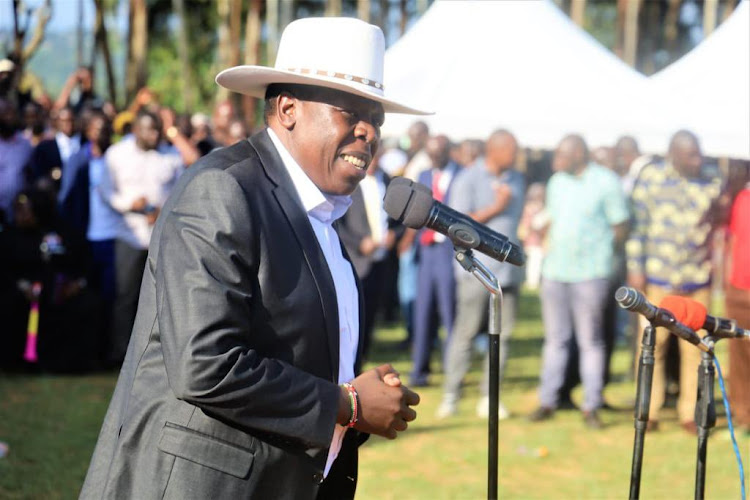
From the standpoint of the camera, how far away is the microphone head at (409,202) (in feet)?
10.2

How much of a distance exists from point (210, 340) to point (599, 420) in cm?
643

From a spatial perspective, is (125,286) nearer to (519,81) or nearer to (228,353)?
(519,81)

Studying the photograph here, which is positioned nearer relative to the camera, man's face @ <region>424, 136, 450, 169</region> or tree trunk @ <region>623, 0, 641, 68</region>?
man's face @ <region>424, 136, 450, 169</region>

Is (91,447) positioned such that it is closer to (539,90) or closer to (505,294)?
(505,294)

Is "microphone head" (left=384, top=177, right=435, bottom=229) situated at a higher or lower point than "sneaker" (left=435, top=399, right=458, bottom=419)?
higher

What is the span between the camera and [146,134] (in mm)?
9461

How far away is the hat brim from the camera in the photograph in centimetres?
296

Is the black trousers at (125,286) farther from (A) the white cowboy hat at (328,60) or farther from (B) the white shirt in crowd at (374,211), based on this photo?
(A) the white cowboy hat at (328,60)

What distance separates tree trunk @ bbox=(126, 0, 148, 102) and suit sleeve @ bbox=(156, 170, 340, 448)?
26120 mm

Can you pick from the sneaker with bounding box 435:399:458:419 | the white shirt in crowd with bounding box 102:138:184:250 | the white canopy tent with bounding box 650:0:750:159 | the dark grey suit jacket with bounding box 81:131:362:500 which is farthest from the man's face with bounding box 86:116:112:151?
the dark grey suit jacket with bounding box 81:131:362:500

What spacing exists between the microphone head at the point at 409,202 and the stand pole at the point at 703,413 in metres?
1.37

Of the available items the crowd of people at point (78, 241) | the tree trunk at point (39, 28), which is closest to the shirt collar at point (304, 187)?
the crowd of people at point (78, 241)

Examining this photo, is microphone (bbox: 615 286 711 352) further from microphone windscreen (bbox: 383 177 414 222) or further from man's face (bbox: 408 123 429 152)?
man's face (bbox: 408 123 429 152)

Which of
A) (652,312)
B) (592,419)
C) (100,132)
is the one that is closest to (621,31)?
(100,132)
